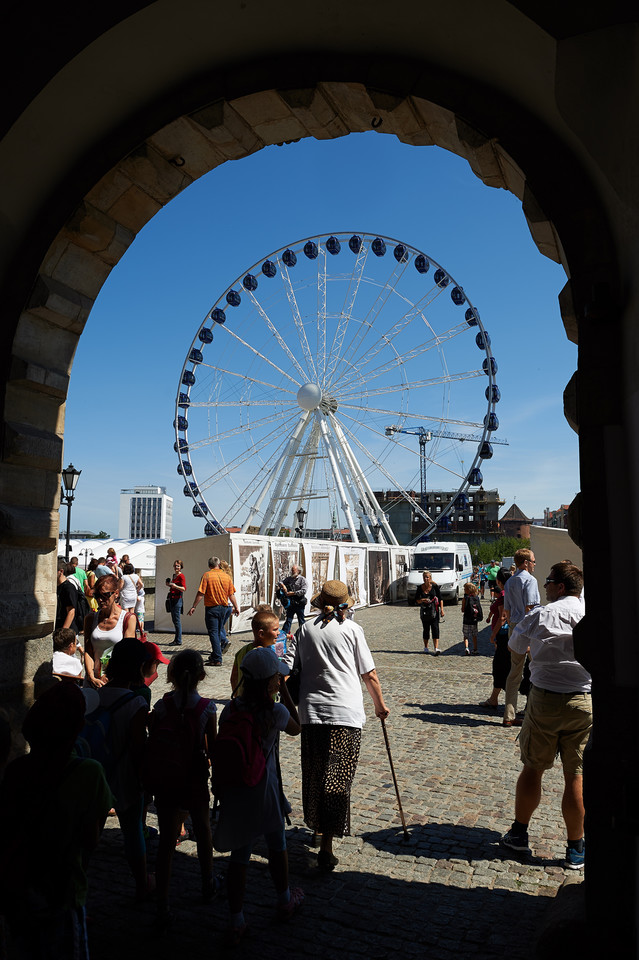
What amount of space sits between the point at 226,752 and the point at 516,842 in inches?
70.2

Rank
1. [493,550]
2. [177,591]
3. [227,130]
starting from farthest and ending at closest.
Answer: [493,550] → [177,591] → [227,130]

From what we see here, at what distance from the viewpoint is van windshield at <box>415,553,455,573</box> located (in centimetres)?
2303

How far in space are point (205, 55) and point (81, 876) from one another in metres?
3.54

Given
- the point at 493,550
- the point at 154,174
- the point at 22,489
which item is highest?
the point at 154,174

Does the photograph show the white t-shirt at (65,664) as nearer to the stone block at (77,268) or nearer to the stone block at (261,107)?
the stone block at (77,268)

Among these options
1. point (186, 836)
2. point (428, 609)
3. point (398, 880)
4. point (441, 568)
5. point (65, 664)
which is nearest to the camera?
point (398, 880)

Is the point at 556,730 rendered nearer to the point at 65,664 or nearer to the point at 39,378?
the point at 65,664

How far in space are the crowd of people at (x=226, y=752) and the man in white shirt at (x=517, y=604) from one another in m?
1.97

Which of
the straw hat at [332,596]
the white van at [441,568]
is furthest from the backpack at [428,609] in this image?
the white van at [441,568]

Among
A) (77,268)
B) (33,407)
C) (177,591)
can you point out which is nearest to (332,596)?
(33,407)

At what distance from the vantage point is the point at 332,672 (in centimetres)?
348

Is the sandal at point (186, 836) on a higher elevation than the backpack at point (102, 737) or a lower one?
lower

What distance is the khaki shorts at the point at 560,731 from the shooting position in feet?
11.5

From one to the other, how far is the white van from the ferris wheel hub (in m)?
6.32
